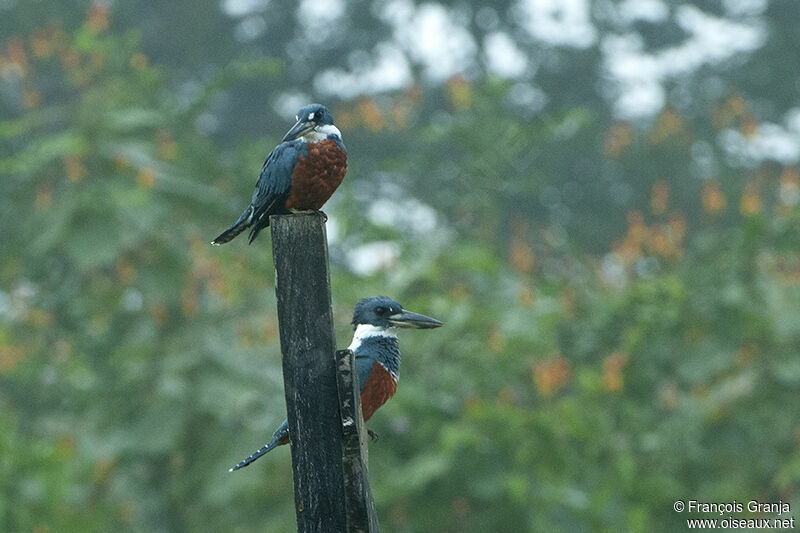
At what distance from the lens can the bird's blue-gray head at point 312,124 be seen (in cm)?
355

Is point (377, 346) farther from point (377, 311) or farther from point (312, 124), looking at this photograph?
point (312, 124)

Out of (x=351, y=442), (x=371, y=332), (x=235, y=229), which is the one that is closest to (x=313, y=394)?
(x=351, y=442)

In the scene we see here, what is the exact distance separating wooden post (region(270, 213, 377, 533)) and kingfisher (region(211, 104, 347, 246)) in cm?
60

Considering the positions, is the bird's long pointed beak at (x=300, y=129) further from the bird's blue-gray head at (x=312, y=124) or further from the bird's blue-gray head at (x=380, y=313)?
the bird's blue-gray head at (x=380, y=313)

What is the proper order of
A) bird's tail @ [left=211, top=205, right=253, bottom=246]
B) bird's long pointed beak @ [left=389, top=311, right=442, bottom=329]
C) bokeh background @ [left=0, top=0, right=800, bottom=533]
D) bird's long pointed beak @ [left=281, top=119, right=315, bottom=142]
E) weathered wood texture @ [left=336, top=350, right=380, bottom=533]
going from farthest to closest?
bokeh background @ [left=0, top=0, right=800, bottom=533] → bird's long pointed beak @ [left=281, top=119, right=315, bottom=142] → bird's tail @ [left=211, top=205, right=253, bottom=246] → bird's long pointed beak @ [left=389, top=311, right=442, bottom=329] → weathered wood texture @ [left=336, top=350, right=380, bottom=533]

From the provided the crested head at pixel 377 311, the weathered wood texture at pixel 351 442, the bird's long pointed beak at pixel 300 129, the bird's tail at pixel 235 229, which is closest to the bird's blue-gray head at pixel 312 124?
the bird's long pointed beak at pixel 300 129

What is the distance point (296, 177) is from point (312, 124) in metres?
0.27

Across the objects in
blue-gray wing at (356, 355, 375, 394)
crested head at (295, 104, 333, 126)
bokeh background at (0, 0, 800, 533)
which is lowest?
blue-gray wing at (356, 355, 375, 394)

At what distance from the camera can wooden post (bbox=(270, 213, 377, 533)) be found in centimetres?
279

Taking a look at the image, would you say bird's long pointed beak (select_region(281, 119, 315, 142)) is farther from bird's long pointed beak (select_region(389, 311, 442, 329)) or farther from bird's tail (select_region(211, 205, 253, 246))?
bird's long pointed beak (select_region(389, 311, 442, 329))

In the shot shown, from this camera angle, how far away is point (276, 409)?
26.1ft

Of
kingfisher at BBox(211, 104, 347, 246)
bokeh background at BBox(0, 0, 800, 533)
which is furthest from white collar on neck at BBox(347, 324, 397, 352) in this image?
bokeh background at BBox(0, 0, 800, 533)

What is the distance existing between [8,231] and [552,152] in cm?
958

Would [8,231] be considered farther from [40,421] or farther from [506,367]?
[506,367]
